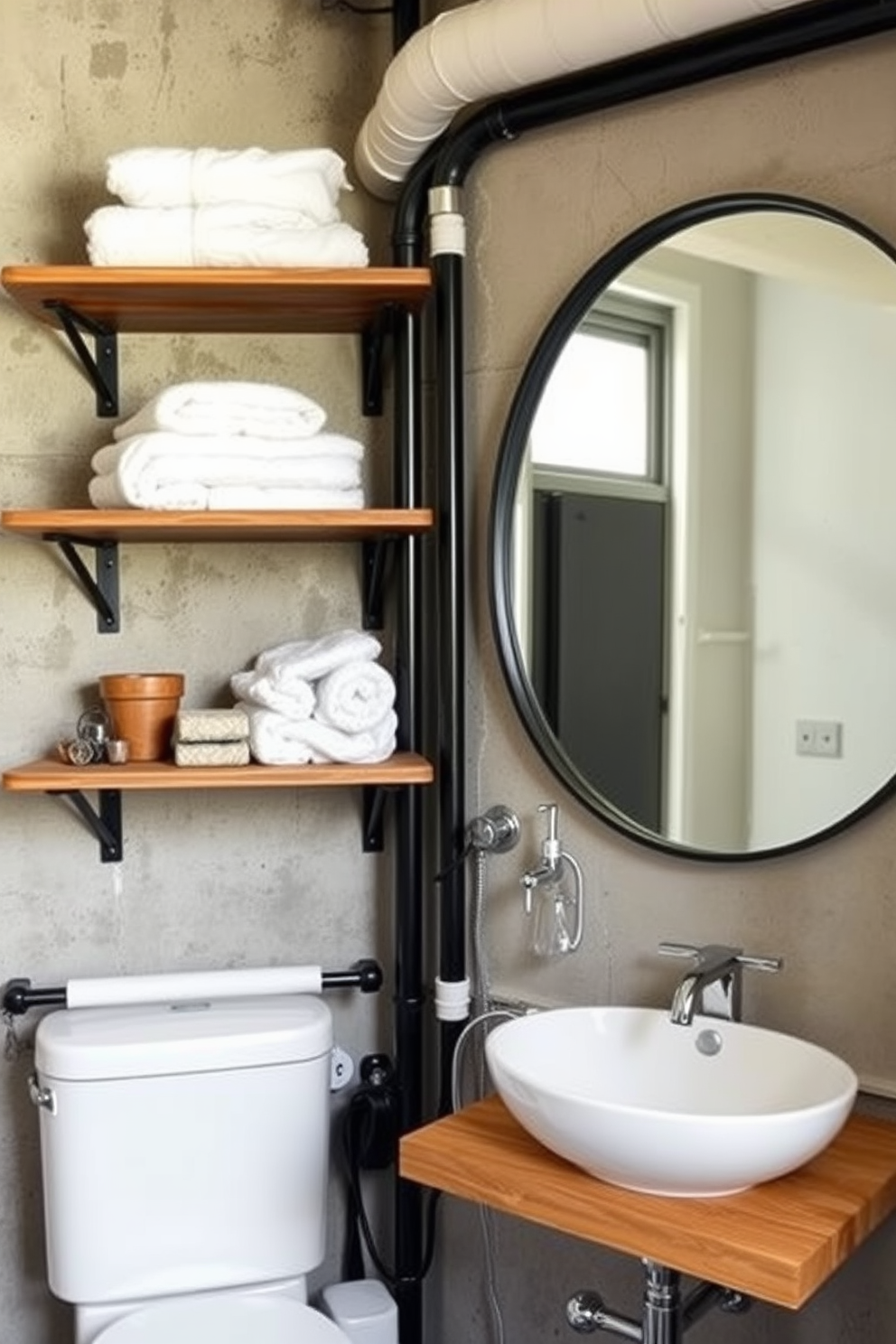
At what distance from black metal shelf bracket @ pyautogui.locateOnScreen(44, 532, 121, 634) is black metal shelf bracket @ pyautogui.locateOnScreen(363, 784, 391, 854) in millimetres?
484

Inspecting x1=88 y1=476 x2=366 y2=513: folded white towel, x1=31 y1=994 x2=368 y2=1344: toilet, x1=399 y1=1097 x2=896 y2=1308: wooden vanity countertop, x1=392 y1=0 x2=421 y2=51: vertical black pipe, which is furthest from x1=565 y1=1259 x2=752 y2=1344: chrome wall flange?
x1=392 y1=0 x2=421 y2=51: vertical black pipe

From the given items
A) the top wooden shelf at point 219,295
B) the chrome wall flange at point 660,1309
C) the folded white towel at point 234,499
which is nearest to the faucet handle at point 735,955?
the chrome wall flange at point 660,1309

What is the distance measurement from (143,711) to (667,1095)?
92 cm

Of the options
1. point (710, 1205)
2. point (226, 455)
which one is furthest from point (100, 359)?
point (710, 1205)

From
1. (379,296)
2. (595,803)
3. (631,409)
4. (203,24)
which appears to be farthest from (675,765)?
(203,24)

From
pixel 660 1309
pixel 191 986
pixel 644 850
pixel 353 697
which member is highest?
pixel 353 697

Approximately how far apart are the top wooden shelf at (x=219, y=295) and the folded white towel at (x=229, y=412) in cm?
14

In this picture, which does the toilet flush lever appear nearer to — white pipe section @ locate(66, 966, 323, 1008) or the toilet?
the toilet

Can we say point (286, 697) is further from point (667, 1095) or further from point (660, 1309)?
point (660, 1309)

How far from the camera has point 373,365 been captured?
6.73 ft

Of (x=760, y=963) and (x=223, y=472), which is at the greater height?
(x=223, y=472)

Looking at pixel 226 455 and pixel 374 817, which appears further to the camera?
pixel 374 817

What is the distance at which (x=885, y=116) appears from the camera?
1569 mm

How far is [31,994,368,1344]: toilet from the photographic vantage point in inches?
70.5
